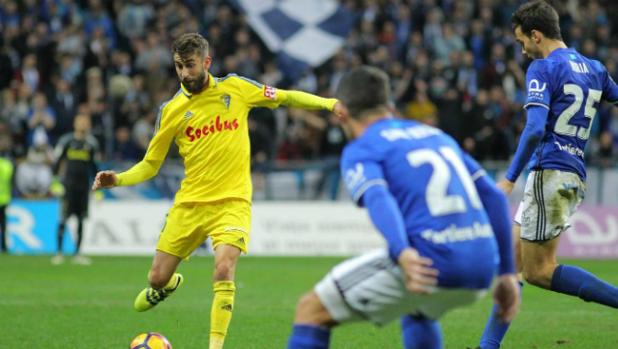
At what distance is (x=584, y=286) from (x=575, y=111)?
1.35m

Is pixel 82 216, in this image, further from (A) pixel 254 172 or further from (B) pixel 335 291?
(B) pixel 335 291

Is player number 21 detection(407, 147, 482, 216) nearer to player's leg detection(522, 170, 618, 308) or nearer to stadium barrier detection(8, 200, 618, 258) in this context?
player's leg detection(522, 170, 618, 308)

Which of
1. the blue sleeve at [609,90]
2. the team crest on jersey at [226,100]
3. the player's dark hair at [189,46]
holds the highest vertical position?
the player's dark hair at [189,46]

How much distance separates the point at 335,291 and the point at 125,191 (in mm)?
16861

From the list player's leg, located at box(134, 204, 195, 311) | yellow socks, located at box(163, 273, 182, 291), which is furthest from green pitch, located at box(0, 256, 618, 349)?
player's leg, located at box(134, 204, 195, 311)

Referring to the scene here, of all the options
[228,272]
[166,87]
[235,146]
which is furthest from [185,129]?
[166,87]

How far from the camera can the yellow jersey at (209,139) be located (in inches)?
349

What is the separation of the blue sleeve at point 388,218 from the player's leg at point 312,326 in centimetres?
54

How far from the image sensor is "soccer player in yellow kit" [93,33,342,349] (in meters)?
8.71

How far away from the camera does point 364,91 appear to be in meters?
5.25

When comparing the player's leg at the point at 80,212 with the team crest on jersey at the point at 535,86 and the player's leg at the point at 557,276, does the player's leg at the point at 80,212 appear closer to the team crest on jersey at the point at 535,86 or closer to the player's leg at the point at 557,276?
the player's leg at the point at 557,276

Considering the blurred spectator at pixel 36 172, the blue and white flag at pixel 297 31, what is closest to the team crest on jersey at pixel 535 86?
the blue and white flag at pixel 297 31

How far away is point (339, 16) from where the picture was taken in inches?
906

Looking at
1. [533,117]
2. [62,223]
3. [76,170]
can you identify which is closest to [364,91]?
[533,117]
